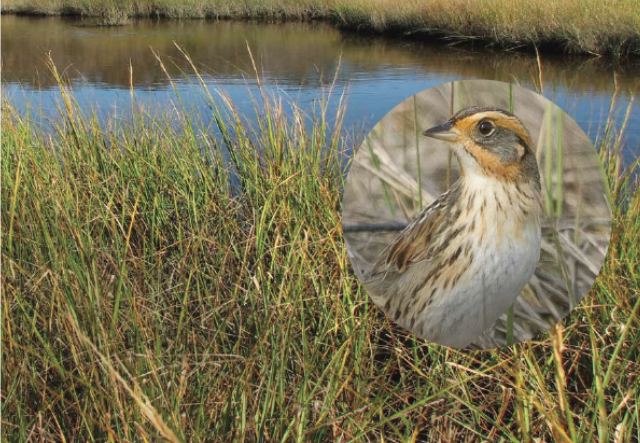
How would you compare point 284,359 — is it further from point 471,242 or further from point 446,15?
point 446,15

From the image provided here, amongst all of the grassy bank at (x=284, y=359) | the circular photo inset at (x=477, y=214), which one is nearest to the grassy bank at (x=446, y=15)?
the grassy bank at (x=284, y=359)

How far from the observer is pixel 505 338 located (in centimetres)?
117

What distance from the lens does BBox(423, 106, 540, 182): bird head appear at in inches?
39.4

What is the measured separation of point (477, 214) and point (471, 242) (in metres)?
0.06

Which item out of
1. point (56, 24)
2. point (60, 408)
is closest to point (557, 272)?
point (60, 408)

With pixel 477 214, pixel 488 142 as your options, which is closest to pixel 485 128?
pixel 488 142

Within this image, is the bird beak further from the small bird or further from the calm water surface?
the calm water surface

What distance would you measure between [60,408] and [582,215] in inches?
50.1

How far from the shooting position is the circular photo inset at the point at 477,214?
1.02 metres

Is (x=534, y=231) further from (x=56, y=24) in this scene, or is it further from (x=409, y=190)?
(x=56, y=24)

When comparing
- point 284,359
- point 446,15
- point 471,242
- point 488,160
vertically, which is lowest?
point 284,359

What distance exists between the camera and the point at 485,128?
1.00 m

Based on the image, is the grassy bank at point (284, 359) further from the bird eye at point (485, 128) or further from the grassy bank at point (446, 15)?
the grassy bank at point (446, 15)

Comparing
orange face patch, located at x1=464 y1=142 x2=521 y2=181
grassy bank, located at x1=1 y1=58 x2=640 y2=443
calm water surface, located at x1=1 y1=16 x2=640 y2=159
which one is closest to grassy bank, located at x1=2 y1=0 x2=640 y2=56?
calm water surface, located at x1=1 y1=16 x2=640 y2=159
